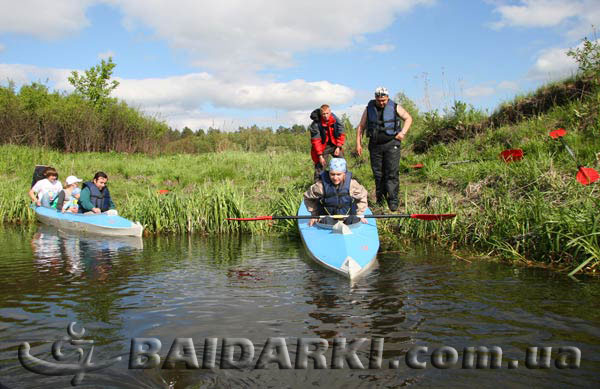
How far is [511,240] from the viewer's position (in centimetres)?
578

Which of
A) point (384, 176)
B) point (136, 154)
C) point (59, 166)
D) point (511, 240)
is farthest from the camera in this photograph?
point (136, 154)

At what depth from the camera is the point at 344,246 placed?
5.43 meters

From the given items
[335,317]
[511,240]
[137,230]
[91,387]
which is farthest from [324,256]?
[137,230]

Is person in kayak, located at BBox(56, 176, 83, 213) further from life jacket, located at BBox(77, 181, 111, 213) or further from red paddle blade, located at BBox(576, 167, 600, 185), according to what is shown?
red paddle blade, located at BBox(576, 167, 600, 185)

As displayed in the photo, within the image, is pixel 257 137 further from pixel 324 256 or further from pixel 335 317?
pixel 335 317

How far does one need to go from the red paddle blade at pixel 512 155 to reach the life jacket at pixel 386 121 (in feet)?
7.16

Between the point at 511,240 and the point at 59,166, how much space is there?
1427 cm

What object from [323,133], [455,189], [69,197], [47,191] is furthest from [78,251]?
[455,189]

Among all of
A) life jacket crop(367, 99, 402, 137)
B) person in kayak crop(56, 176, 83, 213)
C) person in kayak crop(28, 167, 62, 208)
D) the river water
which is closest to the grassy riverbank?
the river water

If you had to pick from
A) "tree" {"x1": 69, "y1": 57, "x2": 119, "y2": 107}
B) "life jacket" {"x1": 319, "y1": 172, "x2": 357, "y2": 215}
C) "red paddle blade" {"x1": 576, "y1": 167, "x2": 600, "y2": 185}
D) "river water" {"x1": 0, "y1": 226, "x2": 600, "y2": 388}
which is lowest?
"river water" {"x1": 0, "y1": 226, "x2": 600, "y2": 388}

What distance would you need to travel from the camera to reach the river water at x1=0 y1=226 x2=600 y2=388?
278 centimetres

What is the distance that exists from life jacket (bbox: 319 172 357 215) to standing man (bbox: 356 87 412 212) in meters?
1.30

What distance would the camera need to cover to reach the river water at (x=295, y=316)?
278 cm

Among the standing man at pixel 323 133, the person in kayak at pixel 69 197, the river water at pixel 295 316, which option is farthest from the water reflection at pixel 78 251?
the standing man at pixel 323 133
